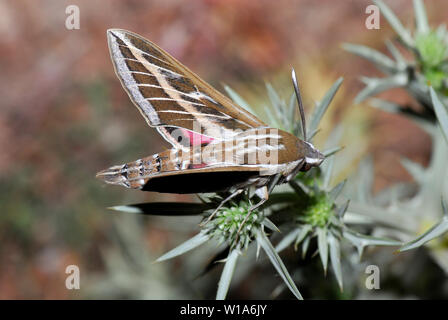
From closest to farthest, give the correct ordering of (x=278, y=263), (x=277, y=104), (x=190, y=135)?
(x=278, y=263) < (x=190, y=135) < (x=277, y=104)

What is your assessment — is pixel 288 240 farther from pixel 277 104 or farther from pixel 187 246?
pixel 277 104

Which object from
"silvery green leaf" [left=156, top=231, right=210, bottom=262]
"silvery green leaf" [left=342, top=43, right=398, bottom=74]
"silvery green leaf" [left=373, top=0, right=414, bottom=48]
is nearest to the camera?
"silvery green leaf" [left=156, top=231, right=210, bottom=262]

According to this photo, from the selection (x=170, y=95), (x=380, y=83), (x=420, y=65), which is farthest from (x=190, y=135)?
(x=420, y=65)

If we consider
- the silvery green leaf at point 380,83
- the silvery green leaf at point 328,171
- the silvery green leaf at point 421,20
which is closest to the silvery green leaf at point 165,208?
the silvery green leaf at point 328,171

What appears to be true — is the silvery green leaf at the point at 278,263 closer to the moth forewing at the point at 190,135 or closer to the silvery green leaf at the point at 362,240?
the moth forewing at the point at 190,135

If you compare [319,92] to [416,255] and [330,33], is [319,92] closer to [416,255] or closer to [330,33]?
[330,33]

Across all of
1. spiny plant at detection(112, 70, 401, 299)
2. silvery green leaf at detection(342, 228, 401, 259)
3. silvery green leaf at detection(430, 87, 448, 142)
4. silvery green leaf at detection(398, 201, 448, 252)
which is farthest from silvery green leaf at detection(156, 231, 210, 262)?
silvery green leaf at detection(430, 87, 448, 142)

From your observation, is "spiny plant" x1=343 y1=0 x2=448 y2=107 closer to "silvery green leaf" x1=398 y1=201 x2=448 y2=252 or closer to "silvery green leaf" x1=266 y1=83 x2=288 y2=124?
"silvery green leaf" x1=266 y1=83 x2=288 y2=124
